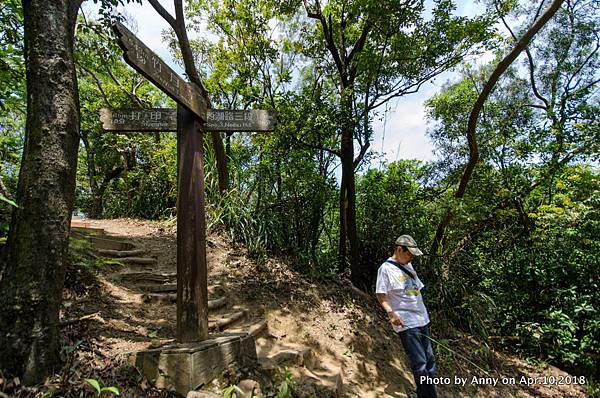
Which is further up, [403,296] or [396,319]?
[403,296]

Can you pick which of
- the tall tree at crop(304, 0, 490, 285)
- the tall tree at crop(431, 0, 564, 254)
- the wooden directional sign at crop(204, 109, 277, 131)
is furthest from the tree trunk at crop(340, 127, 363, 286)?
the wooden directional sign at crop(204, 109, 277, 131)

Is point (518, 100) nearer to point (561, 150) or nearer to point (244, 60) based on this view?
point (561, 150)

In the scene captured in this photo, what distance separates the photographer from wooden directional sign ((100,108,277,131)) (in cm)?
268

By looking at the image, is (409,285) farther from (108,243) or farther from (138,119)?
(108,243)

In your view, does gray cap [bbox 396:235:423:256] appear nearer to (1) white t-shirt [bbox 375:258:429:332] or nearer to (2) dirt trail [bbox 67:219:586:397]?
(1) white t-shirt [bbox 375:258:429:332]

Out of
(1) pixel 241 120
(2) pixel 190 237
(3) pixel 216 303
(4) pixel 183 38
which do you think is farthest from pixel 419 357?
(4) pixel 183 38

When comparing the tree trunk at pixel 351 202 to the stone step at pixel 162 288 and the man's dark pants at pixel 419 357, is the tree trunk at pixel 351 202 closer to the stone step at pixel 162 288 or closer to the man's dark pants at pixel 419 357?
the stone step at pixel 162 288

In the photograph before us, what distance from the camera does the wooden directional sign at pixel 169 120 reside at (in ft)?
8.80

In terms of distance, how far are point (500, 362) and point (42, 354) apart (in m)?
5.61

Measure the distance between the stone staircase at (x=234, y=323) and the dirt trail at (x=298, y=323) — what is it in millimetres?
33

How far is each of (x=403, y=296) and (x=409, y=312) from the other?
0.47 feet

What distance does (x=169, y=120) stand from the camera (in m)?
2.77

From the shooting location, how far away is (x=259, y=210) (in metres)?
6.03

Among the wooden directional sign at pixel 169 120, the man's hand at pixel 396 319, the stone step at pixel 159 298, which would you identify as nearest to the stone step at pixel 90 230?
the stone step at pixel 159 298
